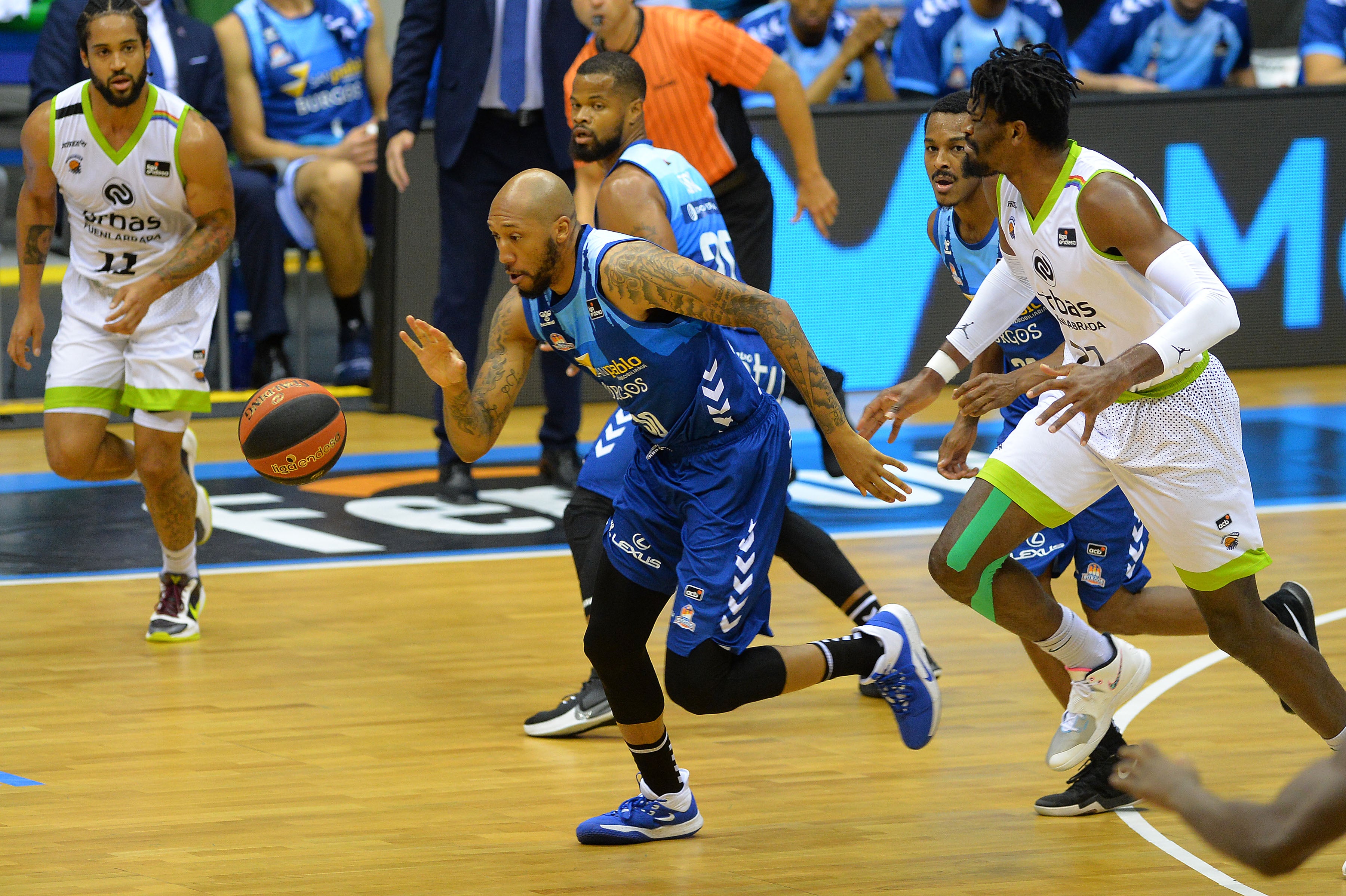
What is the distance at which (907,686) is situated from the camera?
189 inches

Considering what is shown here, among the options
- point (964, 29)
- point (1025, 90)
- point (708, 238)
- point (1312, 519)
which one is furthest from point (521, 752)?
point (964, 29)

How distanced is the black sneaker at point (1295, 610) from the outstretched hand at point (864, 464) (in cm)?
125

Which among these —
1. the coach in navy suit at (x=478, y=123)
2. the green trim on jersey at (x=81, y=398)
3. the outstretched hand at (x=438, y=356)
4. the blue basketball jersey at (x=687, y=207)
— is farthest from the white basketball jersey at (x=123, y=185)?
the outstretched hand at (x=438, y=356)

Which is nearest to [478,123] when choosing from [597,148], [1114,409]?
[597,148]

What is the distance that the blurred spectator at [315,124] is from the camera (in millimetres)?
10203

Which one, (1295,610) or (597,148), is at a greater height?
(597,148)

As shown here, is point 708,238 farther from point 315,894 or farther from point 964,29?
point 964,29

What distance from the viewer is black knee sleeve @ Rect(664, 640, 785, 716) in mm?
4305

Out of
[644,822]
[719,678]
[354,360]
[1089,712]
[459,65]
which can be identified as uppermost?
[459,65]

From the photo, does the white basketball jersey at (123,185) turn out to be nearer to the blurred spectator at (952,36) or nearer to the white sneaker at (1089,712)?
the white sneaker at (1089,712)

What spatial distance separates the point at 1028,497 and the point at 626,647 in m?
1.06

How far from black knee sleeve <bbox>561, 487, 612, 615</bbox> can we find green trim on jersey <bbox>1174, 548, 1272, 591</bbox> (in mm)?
1834

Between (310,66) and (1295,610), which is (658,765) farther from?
(310,66)

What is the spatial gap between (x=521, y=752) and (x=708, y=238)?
64.8 inches
